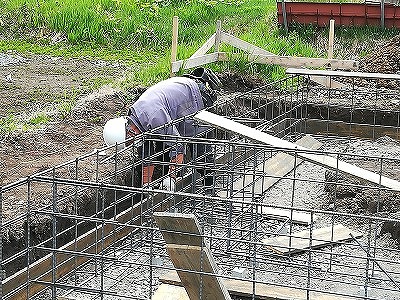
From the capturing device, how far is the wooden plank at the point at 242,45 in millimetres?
11825

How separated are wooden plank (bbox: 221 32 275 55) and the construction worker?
414cm

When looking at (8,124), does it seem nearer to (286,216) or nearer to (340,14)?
(286,216)

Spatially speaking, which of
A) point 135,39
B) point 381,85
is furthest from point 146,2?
point 381,85

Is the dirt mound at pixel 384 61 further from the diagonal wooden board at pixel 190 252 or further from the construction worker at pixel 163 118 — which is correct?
the diagonal wooden board at pixel 190 252

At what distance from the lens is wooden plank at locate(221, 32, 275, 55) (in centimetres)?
1182

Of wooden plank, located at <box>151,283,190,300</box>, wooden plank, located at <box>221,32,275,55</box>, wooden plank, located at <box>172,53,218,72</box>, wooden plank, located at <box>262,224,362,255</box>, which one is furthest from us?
wooden plank, located at <box>221,32,275,55</box>

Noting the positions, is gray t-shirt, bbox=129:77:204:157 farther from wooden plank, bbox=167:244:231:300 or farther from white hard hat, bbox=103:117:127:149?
wooden plank, bbox=167:244:231:300

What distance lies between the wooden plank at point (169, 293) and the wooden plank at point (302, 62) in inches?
262

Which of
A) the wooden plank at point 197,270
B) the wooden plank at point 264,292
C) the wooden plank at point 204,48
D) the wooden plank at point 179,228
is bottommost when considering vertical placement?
the wooden plank at point 264,292

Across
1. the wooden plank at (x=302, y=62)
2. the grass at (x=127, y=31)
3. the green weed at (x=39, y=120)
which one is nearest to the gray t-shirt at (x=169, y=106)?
the green weed at (x=39, y=120)

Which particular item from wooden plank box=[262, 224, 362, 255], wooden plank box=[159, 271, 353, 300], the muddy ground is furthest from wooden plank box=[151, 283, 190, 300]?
the muddy ground

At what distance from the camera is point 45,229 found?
6.05 m

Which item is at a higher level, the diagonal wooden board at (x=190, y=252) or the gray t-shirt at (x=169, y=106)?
the gray t-shirt at (x=169, y=106)

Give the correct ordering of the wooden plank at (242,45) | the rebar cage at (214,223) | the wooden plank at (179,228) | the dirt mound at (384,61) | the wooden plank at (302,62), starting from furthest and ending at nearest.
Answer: the dirt mound at (384,61)
the wooden plank at (242,45)
the wooden plank at (302,62)
the rebar cage at (214,223)
the wooden plank at (179,228)
